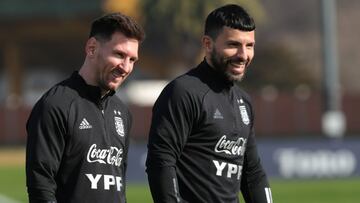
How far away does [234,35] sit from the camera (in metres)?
7.28

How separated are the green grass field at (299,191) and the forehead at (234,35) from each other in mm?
12935

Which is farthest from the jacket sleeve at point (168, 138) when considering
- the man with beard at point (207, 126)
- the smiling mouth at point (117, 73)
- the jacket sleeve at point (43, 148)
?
the jacket sleeve at point (43, 148)

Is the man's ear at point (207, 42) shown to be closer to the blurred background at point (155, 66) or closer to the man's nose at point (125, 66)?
the man's nose at point (125, 66)

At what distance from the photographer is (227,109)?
748cm

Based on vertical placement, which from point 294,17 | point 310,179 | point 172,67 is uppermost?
point 294,17

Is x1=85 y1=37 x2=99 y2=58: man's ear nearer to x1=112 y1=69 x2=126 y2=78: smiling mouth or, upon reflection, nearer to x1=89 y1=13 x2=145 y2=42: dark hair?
x1=89 y1=13 x2=145 y2=42: dark hair

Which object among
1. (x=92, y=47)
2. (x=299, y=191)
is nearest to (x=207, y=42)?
(x=92, y=47)

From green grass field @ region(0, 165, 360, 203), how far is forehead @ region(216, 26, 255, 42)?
509 inches

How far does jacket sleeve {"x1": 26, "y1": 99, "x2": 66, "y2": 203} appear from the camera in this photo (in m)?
6.36

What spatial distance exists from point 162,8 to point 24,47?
35.2ft

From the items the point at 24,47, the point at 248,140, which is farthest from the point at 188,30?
the point at 248,140

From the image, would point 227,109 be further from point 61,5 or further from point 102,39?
point 61,5

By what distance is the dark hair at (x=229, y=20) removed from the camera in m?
7.30

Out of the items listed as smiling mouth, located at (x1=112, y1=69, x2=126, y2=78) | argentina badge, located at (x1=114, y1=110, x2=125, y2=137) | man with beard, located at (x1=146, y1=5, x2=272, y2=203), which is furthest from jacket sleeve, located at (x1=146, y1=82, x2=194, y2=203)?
smiling mouth, located at (x1=112, y1=69, x2=126, y2=78)
